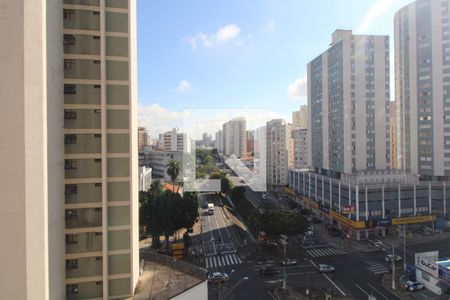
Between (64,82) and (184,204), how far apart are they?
46.9ft

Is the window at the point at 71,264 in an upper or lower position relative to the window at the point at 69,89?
lower

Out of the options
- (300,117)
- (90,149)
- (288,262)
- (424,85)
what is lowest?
(288,262)

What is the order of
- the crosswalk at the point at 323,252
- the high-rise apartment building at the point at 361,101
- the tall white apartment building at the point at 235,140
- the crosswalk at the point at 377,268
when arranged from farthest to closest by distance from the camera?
the high-rise apartment building at the point at 361,101 → the tall white apartment building at the point at 235,140 → the crosswalk at the point at 323,252 → the crosswalk at the point at 377,268

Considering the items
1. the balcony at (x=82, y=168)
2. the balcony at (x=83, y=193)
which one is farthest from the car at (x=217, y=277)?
the balcony at (x=82, y=168)

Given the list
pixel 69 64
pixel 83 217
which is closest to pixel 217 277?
pixel 83 217

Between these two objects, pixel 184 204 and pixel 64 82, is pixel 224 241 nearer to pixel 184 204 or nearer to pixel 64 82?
pixel 184 204

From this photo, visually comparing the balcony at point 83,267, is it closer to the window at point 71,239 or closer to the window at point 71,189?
the window at point 71,239

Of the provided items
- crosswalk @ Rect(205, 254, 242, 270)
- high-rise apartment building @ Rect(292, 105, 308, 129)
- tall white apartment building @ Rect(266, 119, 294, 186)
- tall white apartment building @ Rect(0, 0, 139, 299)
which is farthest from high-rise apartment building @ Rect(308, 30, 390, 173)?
high-rise apartment building @ Rect(292, 105, 308, 129)

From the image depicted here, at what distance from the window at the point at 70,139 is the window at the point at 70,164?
0.56m

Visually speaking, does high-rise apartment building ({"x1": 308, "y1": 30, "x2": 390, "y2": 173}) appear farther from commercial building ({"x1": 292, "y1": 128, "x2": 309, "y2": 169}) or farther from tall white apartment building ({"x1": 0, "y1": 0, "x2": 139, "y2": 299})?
tall white apartment building ({"x1": 0, "y1": 0, "x2": 139, "y2": 299})

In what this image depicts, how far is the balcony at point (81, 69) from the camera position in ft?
27.1

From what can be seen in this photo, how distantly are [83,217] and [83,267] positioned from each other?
1.52 metres

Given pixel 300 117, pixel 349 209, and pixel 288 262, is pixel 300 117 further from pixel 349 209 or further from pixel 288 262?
pixel 288 262

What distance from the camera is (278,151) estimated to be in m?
47.2
